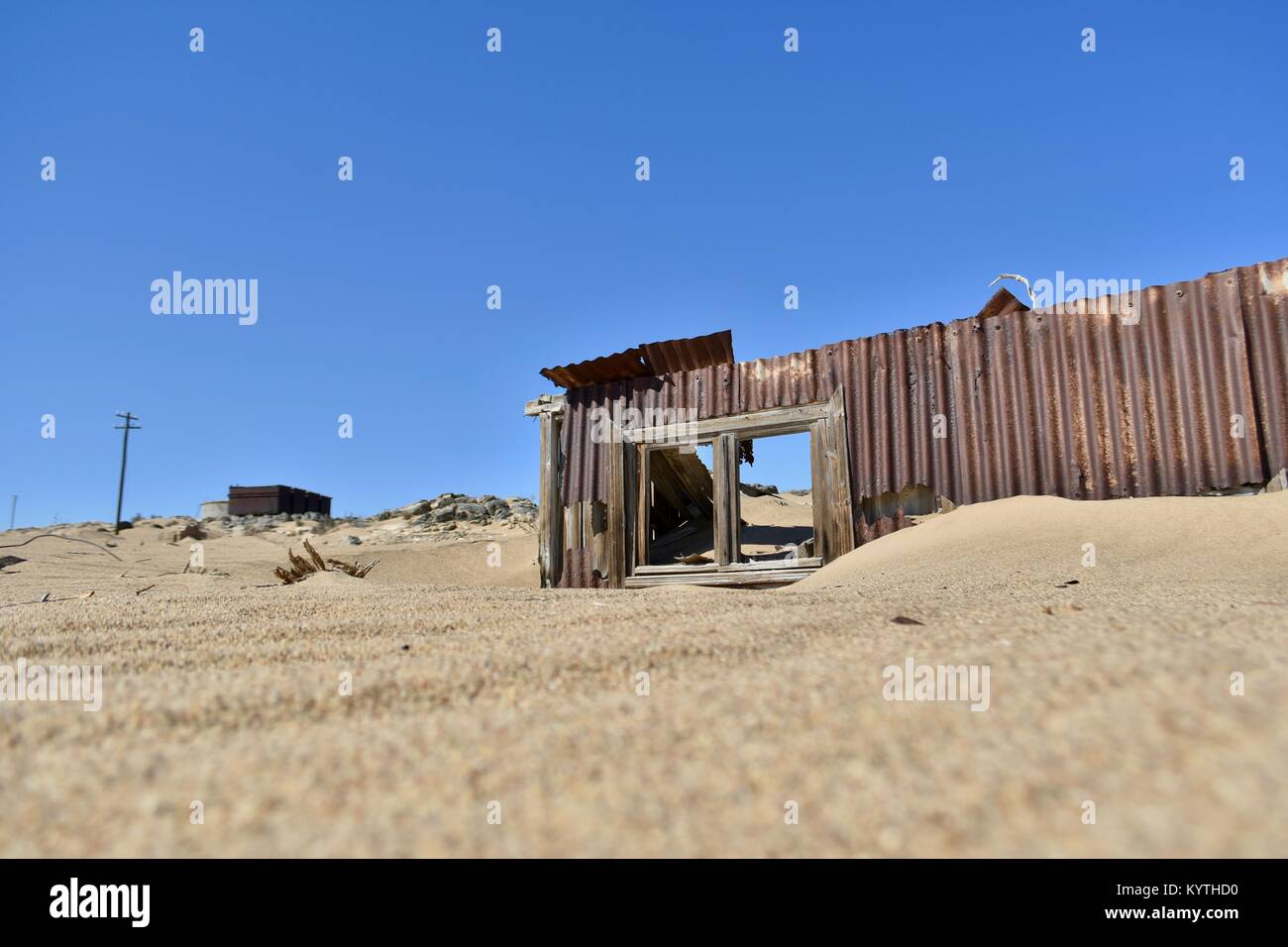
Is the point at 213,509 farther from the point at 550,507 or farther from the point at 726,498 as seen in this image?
the point at 726,498

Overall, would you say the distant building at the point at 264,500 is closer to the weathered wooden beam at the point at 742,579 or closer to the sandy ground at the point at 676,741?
the weathered wooden beam at the point at 742,579

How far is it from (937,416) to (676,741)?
21.0ft

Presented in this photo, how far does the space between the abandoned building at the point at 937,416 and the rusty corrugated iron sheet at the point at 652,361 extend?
0.02m

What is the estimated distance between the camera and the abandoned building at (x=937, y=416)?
5.77 m

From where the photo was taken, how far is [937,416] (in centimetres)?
682

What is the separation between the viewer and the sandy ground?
863mm

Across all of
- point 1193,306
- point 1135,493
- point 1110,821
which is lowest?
point 1110,821

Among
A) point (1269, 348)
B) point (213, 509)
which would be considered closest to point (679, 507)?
point (1269, 348)

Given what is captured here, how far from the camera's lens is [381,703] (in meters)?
1.41

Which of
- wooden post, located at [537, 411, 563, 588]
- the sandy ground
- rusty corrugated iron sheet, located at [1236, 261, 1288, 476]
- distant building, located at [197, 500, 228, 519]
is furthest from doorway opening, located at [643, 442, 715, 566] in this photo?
distant building, located at [197, 500, 228, 519]

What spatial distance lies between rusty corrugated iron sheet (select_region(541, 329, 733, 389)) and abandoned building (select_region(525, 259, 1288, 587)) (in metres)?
0.02
